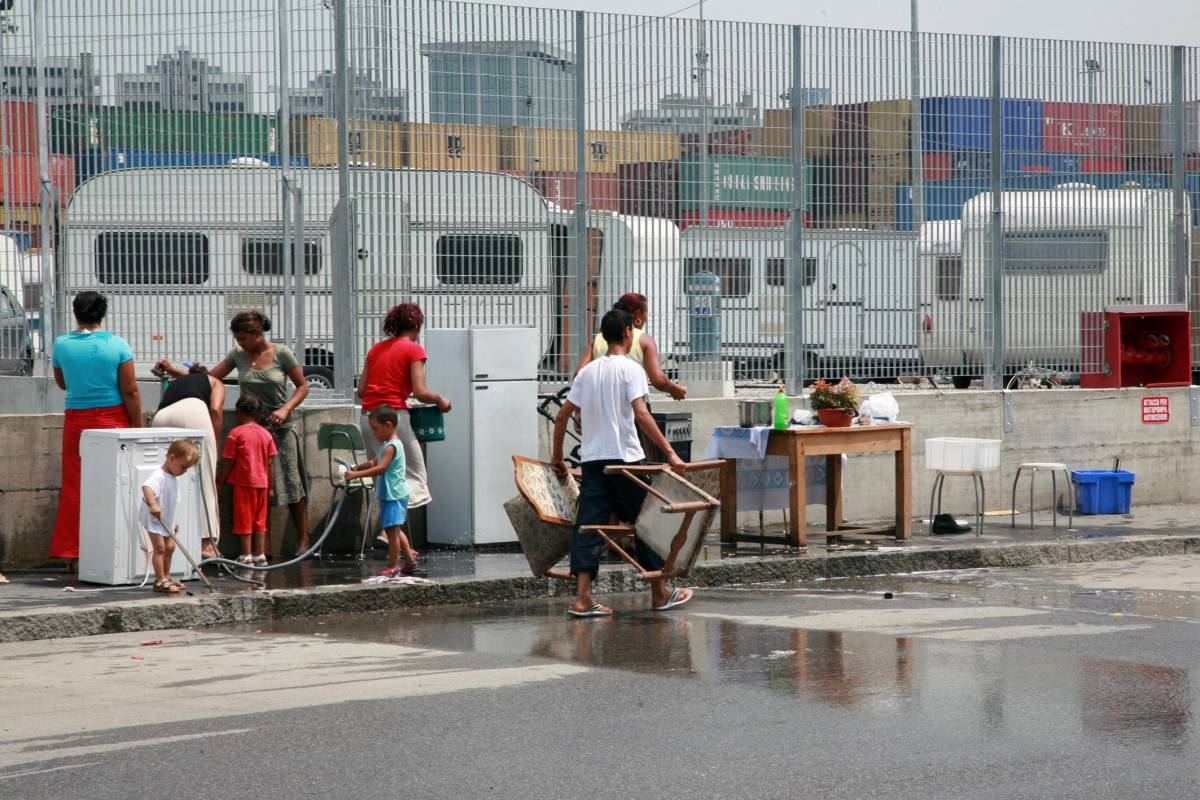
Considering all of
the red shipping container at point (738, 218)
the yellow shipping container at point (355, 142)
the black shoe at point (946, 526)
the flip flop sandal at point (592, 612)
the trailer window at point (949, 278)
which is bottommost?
the flip flop sandal at point (592, 612)

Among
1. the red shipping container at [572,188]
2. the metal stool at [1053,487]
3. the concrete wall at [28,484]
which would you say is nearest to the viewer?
the concrete wall at [28,484]

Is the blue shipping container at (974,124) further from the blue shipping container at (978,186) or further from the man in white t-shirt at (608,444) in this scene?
the man in white t-shirt at (608,444)

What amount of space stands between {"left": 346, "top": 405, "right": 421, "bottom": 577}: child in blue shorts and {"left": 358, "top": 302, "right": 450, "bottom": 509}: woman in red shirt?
1.30 feet

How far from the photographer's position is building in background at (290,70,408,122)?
42.5ft

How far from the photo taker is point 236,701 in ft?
24.6

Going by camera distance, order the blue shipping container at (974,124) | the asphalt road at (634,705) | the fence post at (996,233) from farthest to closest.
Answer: the fence post at (996,233) < the blue shipping container at (974,124) < the asphalt road at (634,705)

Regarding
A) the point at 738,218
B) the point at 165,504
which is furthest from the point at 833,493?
the point at 165,504

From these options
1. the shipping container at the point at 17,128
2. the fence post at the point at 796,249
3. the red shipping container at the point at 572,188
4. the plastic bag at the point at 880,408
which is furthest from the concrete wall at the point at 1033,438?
the shipping container at the point at 17,128

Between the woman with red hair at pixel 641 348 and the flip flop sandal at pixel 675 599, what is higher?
the woman with red hair at pixel 641 348

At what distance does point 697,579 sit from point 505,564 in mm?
1389

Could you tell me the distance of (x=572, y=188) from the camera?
13922mm

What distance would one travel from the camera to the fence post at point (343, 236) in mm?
12938

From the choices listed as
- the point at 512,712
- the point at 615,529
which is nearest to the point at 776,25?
the point at 615,529

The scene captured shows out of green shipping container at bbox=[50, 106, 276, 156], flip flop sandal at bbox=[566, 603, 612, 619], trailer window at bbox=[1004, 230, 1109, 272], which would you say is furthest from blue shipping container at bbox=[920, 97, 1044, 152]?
flip flop sandal at bbox=[566, 603, 612, 619]
